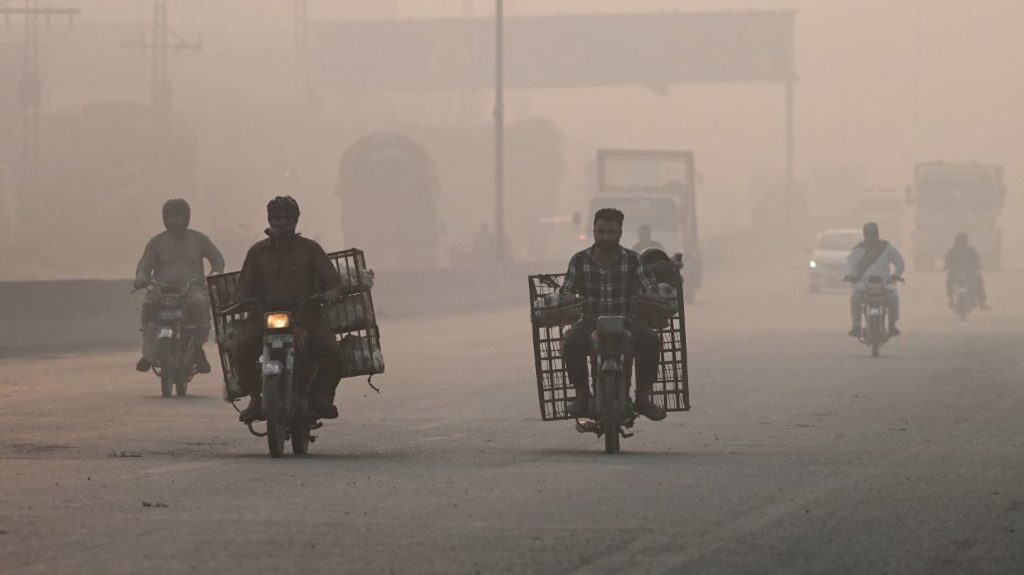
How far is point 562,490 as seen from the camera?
10.8 m

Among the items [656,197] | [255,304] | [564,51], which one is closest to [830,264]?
[656,197]

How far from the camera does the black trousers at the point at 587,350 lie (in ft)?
43.8

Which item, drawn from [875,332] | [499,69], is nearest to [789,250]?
[499,69]

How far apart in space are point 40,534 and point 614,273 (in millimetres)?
5230

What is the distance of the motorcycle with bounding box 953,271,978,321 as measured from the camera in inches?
1492

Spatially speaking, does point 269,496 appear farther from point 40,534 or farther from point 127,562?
point 127,562

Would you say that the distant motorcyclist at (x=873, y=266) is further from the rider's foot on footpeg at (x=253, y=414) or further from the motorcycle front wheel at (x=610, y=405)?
the rider's foot on footpeg at (x=253, y=414)

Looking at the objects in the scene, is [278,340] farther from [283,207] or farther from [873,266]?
[873,266]

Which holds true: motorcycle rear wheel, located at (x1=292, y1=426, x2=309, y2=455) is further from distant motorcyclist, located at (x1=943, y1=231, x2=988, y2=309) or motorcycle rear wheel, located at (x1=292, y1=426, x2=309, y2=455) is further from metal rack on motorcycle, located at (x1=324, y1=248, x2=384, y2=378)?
distant motorcyclist, located at (x1=943, y1=231, x2=988, y2=309)

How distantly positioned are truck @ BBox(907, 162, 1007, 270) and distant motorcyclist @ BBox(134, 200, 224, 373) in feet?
166

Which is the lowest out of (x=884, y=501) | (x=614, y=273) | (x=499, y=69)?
(x=884, y=501)

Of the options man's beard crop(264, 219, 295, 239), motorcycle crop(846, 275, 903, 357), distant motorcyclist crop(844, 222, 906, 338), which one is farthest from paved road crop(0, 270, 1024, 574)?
distant motorcyclist crop(844, 222, 906, 338)

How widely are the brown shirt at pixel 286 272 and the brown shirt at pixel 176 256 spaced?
6583 millimetres

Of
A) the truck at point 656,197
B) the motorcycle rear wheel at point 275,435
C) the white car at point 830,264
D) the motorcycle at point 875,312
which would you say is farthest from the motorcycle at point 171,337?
the white car at point 830,264
